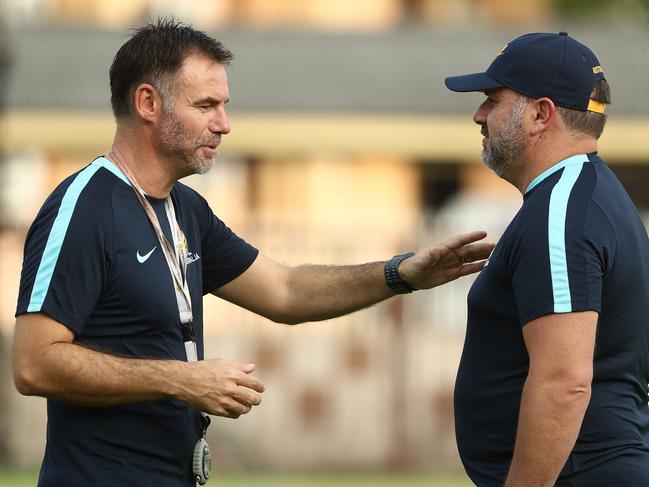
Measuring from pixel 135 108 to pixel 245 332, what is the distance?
28.7 ft

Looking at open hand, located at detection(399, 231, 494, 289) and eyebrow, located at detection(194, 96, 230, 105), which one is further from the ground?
eyebrow, located at detection(194, 96, 230, 105)

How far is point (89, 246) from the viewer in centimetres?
477

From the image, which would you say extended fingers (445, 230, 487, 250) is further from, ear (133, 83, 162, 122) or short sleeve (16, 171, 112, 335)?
short sleeve (16, 171, 112, 335)

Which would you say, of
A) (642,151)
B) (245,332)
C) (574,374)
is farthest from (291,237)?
(642,151)

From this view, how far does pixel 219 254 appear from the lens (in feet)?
18.8

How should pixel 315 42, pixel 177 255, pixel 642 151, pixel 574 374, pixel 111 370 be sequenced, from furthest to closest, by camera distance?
pixel 315 42
pixel 642 151
pixel 177 255
pixel 111 370
pixel 574 374

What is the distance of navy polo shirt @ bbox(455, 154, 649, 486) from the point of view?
441cm

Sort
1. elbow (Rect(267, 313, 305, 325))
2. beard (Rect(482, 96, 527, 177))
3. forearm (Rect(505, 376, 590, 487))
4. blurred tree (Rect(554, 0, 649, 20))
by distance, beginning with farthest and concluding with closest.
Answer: blurred tree (Rect(554, 0, 649, 20)), elbow (Rect(267, 313, 305, 325)), beard (Rect(482, 96, 527, 177)), forearm (Rect(505, 376, 590, 487))

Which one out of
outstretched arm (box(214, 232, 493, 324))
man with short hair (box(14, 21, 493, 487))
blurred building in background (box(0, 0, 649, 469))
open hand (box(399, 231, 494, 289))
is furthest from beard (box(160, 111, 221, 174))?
blurred building in background (box(0, 0, 649, 469))

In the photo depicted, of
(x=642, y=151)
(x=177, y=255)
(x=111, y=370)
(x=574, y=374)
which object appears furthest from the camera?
(x=642, y=151)

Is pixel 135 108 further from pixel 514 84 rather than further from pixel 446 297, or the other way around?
pixel 446 297

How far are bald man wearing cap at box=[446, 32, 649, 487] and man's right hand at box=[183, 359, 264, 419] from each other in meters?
0.78

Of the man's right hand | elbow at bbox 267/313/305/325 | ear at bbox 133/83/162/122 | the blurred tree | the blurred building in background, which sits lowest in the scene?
the man's right hand

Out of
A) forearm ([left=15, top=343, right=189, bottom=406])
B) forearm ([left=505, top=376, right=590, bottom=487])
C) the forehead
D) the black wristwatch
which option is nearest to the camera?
forearm ([left=505, top=376, right=590, bottom=487])
